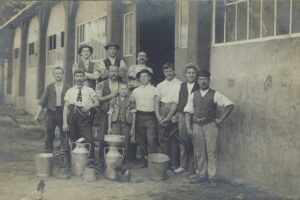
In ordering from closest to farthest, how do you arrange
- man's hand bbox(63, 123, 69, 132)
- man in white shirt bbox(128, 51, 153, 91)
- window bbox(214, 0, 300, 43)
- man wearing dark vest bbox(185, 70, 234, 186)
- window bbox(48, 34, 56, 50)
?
1. window bbox(214, 0, 300, 43)
2. man wearing dark vest bbox(185, 70, 234, 186)
3. man's hand bbox(63, 123, 69, 132)
4. man in white shirt bbox(128, 51, 153, 91)
5. window bbox(48, 34, 56, 50)

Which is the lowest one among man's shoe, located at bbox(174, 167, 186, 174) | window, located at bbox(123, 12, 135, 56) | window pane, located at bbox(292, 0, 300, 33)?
man's shoe, located at bbox(174, 167, 186, 174)

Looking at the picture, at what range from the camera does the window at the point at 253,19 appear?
20.2 ft

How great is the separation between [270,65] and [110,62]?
317 centimetres

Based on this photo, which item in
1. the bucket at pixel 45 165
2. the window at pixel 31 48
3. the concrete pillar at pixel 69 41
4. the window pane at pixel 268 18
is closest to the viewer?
the window pane at pixel 268 18

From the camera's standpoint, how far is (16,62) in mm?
24031

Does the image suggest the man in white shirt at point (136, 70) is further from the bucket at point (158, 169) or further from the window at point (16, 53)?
the window at point (16, 53)

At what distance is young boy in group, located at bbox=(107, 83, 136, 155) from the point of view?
799 centimetres

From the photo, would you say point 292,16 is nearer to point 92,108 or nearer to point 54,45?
point 92,108

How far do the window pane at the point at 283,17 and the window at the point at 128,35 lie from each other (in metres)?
5.20

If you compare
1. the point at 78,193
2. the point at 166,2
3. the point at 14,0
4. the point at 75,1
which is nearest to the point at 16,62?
the point at 14,0

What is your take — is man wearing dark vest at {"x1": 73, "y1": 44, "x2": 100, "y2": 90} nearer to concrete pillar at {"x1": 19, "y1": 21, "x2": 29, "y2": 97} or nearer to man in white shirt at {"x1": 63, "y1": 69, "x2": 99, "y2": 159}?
man in white shirt at {"x1": 63, "y1": 69, "x2": 99, "y2": 159}

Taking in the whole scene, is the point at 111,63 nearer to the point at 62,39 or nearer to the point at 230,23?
the point at 230,23

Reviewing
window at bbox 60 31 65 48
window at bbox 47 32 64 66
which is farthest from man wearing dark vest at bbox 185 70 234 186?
window at bbox 47 32 64 66

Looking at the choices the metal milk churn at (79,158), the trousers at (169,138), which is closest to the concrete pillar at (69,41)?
the trousers at (169,138)
